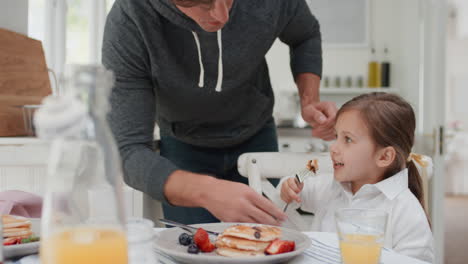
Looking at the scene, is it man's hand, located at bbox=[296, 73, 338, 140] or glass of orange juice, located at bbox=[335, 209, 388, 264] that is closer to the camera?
glass of orange juice, located at bbox=[335, 209, 388, 264]

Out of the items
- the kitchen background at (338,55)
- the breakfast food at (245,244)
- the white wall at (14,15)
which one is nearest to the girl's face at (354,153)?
the breakfast food at (245,244)

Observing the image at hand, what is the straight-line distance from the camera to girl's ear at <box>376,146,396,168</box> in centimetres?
154

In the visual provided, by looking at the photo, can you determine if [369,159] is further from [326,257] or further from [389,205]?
[326,257]

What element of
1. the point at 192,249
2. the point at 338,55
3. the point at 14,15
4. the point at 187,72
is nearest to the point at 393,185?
the point at 187,72

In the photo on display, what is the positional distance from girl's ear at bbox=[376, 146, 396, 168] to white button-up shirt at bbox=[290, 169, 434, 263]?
6 cm

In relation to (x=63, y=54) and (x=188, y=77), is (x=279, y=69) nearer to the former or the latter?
(x=63, y=54)

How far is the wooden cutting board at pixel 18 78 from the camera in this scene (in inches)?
79.2

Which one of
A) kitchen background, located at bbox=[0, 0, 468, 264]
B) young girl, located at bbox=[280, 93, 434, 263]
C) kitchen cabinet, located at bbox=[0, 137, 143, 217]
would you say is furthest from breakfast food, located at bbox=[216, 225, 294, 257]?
kitchen background, located at bbox=[0, 0, 468, 264]

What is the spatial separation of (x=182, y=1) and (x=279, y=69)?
382cm

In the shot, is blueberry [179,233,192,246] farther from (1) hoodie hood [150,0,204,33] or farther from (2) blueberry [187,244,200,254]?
(1) hoodie hood [150,0,204,33]

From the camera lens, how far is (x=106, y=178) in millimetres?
478

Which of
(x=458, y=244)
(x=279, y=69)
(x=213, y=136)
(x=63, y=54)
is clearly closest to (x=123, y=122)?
(x=213, y=136)

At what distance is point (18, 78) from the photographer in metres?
2.13

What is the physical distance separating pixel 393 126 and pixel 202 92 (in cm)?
60
